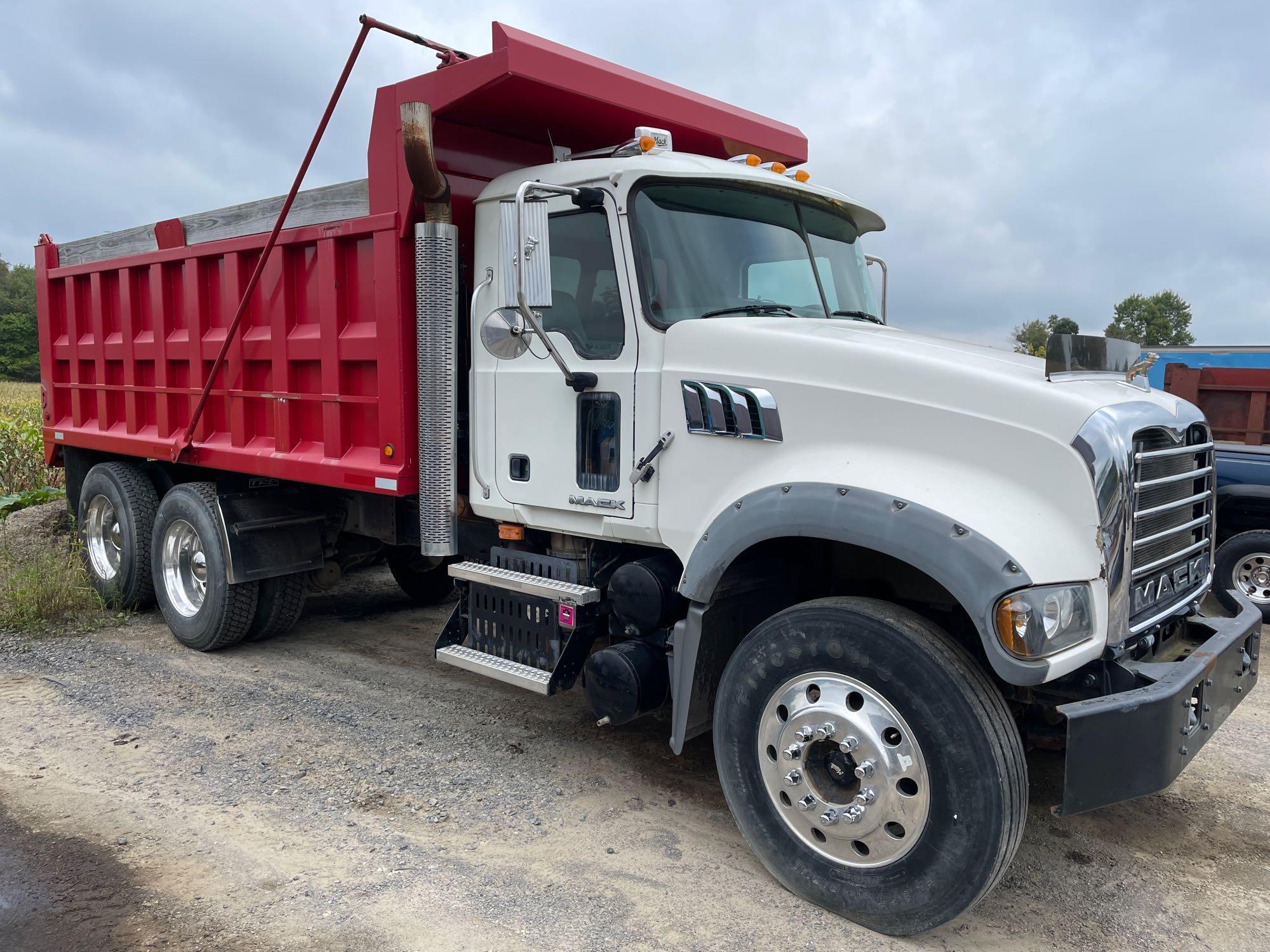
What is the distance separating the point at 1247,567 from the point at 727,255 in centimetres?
608

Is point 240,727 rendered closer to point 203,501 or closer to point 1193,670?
point 203,501

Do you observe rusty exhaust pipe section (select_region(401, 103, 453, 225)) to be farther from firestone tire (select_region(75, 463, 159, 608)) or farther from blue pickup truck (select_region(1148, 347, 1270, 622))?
blue pickup truck (select_region(1148, 347, 1270, 622))

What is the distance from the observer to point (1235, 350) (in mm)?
10086

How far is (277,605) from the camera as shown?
621cm

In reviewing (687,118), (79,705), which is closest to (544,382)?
(687,118)

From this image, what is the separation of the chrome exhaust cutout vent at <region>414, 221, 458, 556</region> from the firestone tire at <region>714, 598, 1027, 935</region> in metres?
1.82

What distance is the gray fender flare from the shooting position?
271cm

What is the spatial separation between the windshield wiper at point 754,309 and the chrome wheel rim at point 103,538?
17.9 feet

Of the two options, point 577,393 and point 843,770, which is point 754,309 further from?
point 843,770

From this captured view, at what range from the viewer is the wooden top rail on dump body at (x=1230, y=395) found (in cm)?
888

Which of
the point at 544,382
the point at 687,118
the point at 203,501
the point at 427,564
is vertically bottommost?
the point at 427,564

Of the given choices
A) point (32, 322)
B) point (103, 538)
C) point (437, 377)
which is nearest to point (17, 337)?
point (32, 322)

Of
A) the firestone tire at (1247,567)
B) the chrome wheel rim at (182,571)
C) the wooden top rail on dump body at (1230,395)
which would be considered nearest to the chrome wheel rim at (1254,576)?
the firestone tire at (1247,567)

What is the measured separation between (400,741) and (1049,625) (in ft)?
10.6
